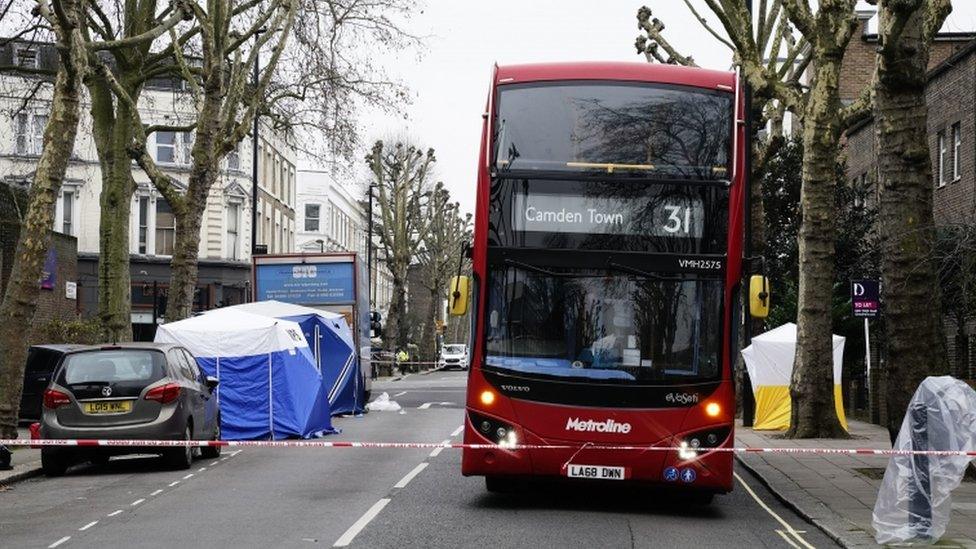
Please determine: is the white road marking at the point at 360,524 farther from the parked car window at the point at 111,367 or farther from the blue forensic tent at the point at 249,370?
the blue forensic tent at the point at 249,370

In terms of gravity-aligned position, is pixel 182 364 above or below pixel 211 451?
above

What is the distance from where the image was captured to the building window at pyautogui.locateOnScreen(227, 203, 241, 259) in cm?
6825

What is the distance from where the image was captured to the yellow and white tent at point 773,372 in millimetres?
28953

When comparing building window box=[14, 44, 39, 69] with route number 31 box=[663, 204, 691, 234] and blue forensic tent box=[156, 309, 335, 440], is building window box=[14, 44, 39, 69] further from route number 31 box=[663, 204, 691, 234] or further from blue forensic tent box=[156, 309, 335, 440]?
route number 31 box=[663, 204, 691, 234]

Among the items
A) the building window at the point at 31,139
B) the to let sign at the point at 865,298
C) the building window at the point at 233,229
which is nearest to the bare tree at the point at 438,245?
the building window at the point at 233,229

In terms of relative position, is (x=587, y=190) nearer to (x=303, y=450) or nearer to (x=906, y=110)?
(x=906, y=110)

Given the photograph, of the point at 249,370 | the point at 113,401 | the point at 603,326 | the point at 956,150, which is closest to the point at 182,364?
the point at 113,401

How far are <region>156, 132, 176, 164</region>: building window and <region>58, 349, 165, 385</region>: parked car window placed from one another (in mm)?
49047

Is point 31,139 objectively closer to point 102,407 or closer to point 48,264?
point 48,264

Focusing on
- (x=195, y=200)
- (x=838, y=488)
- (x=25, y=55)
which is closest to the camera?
(x=838, y=488)

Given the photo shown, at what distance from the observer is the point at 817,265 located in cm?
2455

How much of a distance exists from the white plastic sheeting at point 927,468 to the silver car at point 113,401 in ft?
30.9

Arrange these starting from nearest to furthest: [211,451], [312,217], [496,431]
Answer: [496,431] → [211,451] → [312,217]

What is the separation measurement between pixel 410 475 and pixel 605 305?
507 cm
